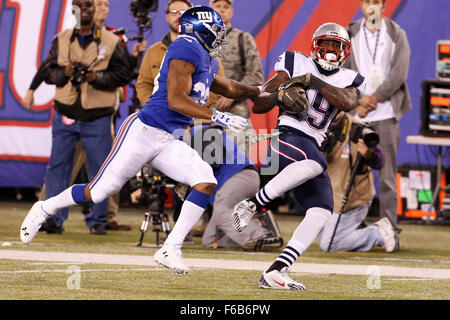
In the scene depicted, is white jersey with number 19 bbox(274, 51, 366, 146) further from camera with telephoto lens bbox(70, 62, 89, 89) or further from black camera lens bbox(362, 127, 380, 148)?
camera with telephoto lens bbox(70, 62, 89, 89)

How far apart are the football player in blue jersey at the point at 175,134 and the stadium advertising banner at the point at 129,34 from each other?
18.7 ft

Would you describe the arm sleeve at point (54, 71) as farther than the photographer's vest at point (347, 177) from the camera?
Yes

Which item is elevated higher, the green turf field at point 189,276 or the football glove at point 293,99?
the football glove at point 293,99

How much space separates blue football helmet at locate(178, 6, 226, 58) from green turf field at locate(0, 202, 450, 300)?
1.51 meters

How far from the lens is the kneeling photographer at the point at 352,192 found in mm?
8617

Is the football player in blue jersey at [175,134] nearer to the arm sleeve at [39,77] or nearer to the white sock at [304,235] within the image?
the white sock at [304,235]

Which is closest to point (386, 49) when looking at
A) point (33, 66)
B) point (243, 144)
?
point (243, 144)

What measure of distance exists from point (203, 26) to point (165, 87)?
1.50 ft

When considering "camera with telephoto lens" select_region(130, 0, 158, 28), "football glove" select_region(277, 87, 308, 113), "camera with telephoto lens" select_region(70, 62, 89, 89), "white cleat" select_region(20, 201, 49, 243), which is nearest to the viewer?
"football glove" select_region(277, 87, 308, 113)

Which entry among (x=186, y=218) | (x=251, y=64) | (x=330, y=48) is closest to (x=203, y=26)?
(x=330, y=48)

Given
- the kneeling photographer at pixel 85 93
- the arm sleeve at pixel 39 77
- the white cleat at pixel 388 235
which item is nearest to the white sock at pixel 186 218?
the white cleat at pixel 388 235

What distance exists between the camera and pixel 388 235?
8797mm

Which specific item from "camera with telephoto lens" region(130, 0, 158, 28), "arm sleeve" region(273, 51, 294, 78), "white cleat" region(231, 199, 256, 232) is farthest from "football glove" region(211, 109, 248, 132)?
"camera with telephoto lens" region(130, 0, 158, 28)

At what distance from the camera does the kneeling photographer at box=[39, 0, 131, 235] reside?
9.34 meters
